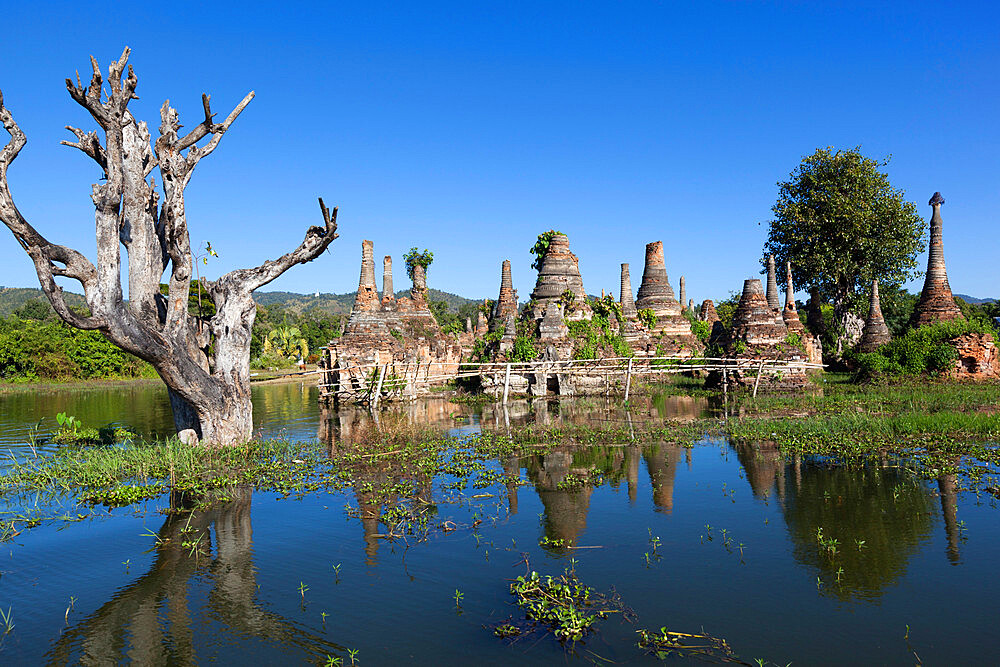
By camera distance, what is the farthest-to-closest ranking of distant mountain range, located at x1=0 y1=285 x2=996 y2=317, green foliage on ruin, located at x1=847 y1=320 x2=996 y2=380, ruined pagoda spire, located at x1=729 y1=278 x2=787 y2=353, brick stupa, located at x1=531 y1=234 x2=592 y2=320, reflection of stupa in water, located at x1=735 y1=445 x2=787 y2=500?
1. distant mountain range, located at x1=0 y1=285 x2=996 y2=317
2. brick stupa, located at x1=531 y1=234 x2=592 y2=320
3. ruined pagoda spire, located at x1=729 y1=278 x2=787 y2=353
4. green foliage on ruin, located at x1=847 y1=320 x2=996 y2=380
5. reflection of stupa in water, located at x1=735 y1=445 x2=787 y2=500

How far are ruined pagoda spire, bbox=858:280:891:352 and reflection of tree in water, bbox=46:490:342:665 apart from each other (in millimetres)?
23875

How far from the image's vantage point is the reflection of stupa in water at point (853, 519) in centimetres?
619

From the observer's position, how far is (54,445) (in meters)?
13.6

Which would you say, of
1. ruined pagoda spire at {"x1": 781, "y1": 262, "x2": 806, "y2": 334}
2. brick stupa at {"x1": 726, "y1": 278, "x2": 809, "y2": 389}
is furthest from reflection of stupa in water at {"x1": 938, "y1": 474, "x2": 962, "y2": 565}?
ruined pagoda spire at {"x1": 781, "y1": 262, "x2": 806, "y2": 334}

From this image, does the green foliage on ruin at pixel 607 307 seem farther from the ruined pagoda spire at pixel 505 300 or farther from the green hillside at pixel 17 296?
the green hillside at pixel 17 296

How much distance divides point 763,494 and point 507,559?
4.31 meters

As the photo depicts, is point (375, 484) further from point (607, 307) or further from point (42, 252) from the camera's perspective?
point (607, 307)

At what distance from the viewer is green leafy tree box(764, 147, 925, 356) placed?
1277 inches

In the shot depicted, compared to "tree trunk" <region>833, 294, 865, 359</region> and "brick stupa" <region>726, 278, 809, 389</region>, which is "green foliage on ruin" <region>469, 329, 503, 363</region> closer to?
"brick stupa" <region>726, 278, 809, 389</region>

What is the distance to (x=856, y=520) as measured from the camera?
7621mm

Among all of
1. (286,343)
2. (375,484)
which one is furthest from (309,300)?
(375,484)

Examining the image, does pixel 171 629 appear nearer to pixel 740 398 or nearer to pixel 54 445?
pixel 54 445

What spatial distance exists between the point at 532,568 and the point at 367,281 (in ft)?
61.5

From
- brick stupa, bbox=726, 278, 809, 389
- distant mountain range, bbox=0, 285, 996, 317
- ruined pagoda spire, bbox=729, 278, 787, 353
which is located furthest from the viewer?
distant mountain range, bbox=0, 285, 996, 317
